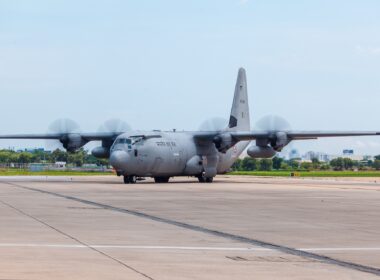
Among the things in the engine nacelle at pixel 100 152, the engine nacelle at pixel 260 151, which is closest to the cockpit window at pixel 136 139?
the engine nacelle at pixel 100 152

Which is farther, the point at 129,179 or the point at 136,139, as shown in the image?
the point at 129,179

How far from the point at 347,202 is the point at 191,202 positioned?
21.5 feet

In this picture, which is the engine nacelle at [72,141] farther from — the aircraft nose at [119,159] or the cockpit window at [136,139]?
the aircraft nose at [119,159]

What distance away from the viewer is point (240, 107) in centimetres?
7419

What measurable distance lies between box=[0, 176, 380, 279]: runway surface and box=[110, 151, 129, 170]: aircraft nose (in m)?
27.4

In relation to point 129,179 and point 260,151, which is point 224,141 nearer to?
point 260,151

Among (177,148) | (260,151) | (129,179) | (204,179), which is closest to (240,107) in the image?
(204,179)

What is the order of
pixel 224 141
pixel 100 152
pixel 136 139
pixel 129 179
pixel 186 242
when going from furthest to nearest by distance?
1. pixel 100 152
2. pixel 224 141
3. pixel 129 179
4. pixel 136 139
5. pixel 186 242

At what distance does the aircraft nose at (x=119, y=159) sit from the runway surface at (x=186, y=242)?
Answer: 27.4 meters

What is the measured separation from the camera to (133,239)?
17578 mm

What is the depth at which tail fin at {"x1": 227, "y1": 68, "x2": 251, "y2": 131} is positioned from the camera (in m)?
73.1

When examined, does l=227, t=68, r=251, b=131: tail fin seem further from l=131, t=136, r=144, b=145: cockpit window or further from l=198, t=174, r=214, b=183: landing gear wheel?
l=131, t=136, r=144, b=145: cockpit window

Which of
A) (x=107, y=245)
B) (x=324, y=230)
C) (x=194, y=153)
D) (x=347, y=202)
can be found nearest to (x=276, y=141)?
(x=194, y=153)

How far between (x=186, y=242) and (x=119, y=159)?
40.9m
